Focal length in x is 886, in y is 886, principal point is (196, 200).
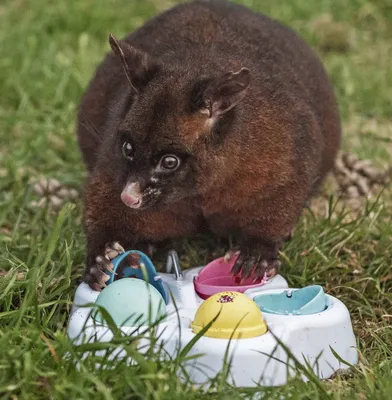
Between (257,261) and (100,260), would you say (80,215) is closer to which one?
(100,260)

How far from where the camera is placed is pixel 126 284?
3807 millimetres

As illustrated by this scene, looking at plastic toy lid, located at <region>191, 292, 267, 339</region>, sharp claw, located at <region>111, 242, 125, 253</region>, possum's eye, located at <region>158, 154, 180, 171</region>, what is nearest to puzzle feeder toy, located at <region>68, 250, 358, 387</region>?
plastic toy lid, located at <region>191, 292, 267, 339</region>

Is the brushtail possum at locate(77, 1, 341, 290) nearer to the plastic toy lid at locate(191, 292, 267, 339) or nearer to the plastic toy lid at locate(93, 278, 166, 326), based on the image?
the plastic toy lid at locate(93, 278, 166, 326)

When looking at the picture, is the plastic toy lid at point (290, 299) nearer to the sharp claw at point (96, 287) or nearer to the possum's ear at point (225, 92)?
the sharp claw at point (96, 287)

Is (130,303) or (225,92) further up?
(225,92)

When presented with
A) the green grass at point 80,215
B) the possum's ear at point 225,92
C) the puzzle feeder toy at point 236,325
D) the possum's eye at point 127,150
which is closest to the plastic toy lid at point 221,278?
the puzzle feeder toy at point 236,325

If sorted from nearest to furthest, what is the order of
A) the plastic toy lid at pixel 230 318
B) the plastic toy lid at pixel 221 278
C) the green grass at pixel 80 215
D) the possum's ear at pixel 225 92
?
the green grass at pixel 80 215 < the plastic toy lid at pixel 230 318 < the possum's ear at pixel 225 92 < the plastic toy lid at pixel 221 278

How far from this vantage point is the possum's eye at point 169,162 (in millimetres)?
3998

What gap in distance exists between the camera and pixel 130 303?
3703 mm

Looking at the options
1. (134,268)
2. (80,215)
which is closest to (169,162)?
(134,268)

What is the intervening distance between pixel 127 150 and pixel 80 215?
1433 millimetres

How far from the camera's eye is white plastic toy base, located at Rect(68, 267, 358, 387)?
11.5 ft

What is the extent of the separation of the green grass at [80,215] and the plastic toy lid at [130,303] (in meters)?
0.28

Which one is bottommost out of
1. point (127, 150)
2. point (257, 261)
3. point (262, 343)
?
point (257, 261)
